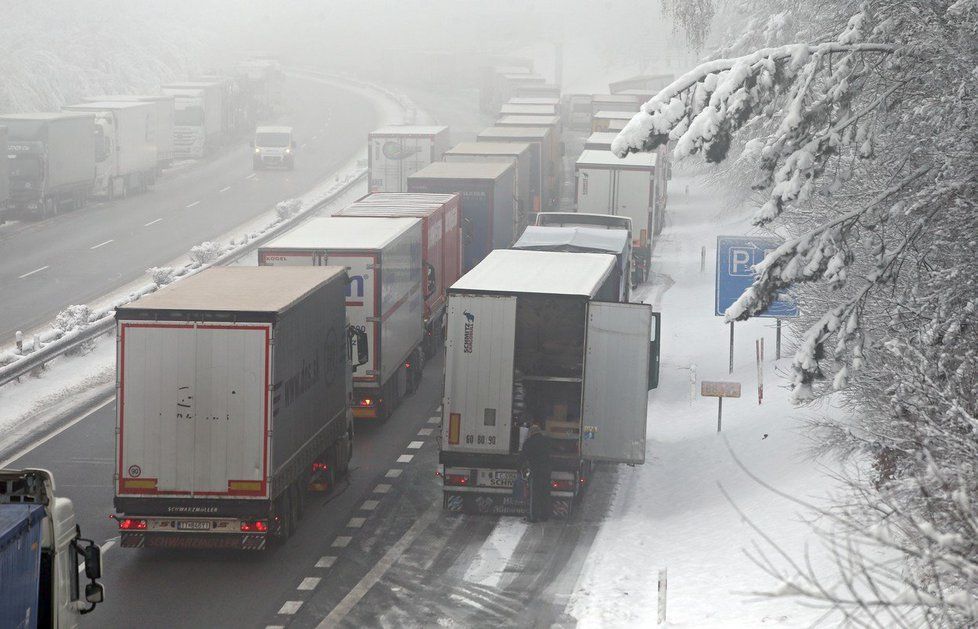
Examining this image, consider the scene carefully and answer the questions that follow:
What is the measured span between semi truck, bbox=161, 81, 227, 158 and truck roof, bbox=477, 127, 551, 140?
87.1ft

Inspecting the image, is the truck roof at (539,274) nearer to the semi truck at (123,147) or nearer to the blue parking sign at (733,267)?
the blue parking sign at (733,267)

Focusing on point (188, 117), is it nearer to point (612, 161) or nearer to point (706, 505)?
point (612, 161)

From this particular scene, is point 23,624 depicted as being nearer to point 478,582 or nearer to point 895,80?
point 478,582

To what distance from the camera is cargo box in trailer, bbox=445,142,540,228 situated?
134 feet

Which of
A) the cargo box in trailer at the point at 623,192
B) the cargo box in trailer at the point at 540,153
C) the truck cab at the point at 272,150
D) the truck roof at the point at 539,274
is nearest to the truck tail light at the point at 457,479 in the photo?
the truck roof at the point at 539,274

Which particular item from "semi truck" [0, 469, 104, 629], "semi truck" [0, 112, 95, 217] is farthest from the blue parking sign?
"semi truck" [0, 112, 95, 217]

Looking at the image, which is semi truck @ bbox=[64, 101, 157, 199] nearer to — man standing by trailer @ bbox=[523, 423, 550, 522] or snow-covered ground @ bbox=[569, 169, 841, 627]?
snow-covered ground @ bbox=[569, 169, 841, 627]

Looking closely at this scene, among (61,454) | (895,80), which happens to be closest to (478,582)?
(895,80)

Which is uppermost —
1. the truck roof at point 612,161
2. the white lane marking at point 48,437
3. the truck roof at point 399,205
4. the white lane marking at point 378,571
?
the truck roof at point 612,161

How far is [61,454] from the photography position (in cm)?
2248

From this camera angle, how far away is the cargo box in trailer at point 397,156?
156ft

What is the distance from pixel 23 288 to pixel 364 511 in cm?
2205

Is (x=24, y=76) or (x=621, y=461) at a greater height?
(x=24, y=76)

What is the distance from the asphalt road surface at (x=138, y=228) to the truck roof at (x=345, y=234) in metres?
10.5
